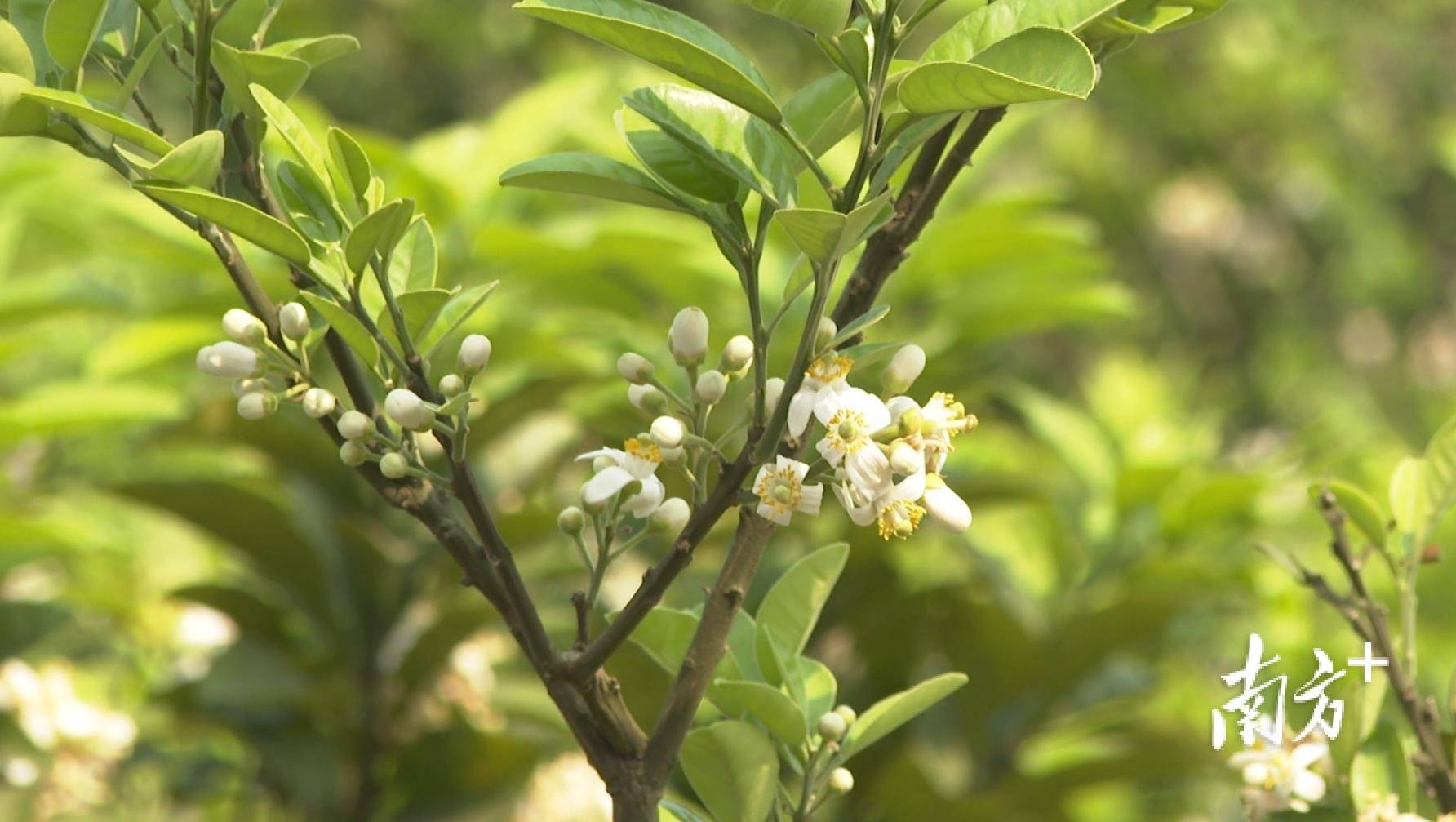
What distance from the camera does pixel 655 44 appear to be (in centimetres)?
55

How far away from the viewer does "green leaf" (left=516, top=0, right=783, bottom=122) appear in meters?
0.54

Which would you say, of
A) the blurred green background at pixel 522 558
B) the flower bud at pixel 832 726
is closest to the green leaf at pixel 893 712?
the flower bud at pixel 832 726

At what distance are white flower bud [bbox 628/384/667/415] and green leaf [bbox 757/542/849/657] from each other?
142 mm

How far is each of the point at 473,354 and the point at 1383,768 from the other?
53 cm

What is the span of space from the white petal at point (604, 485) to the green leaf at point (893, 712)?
167 millimetres

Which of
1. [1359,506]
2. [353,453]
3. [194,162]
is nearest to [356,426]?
[353,453]

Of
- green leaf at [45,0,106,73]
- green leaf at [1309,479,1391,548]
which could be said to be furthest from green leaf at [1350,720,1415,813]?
green leaf at [45,0,106,73]

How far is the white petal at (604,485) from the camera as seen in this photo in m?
0.62

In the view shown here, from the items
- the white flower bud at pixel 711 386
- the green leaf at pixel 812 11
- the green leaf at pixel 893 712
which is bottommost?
the green leaf at pixel 893 712

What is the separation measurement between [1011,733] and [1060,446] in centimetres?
33

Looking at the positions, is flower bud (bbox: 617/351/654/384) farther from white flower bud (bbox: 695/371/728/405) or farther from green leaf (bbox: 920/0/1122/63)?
green leaf (bbox: 920/0/1122/63)

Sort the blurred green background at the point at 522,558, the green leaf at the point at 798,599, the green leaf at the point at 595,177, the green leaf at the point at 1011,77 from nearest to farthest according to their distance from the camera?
1. the green leaf at the point at 1011,77
2. the green leaf at the point at 595,177
3. the green leaf at the point at 798,599
4. the blurred green background at the point at 522,558

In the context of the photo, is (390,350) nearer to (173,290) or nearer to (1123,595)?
(1123,595)

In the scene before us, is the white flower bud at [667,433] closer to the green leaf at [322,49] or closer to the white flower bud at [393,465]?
the white flower bud at [393,465]
